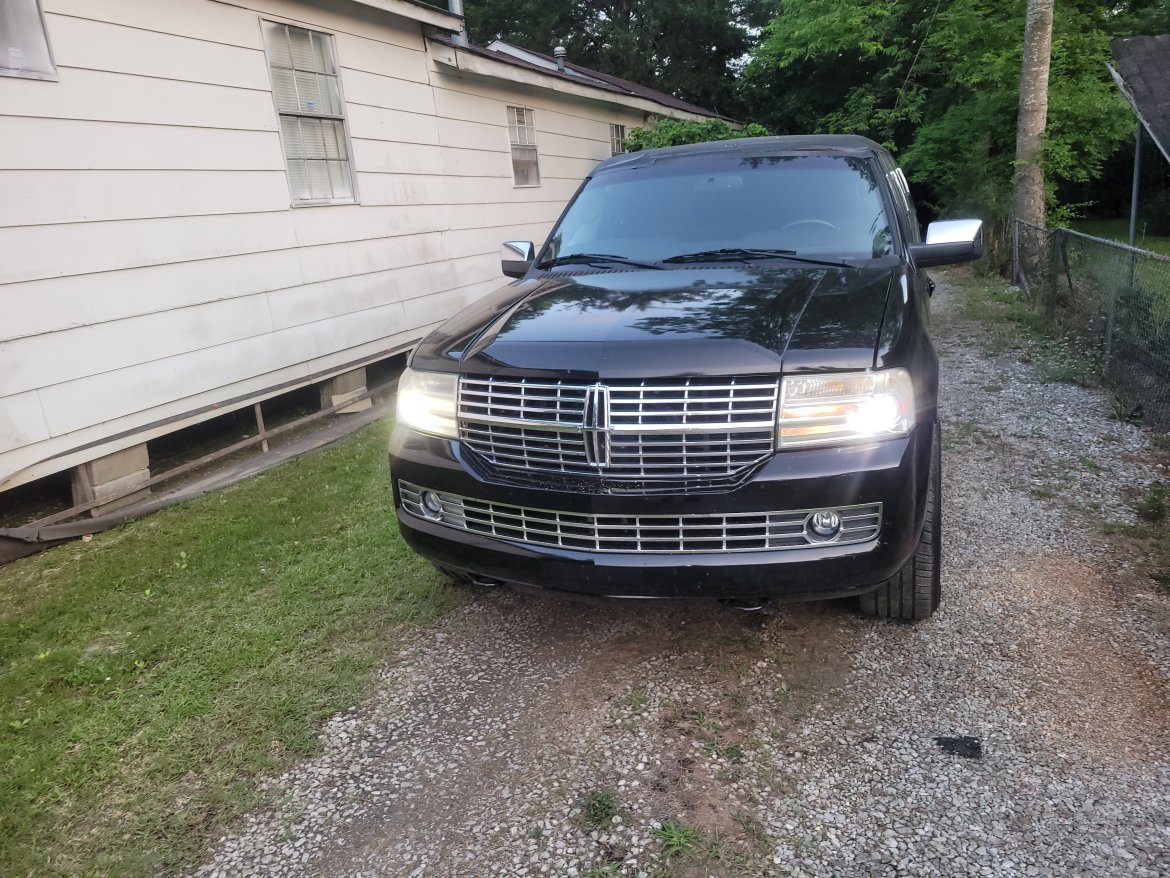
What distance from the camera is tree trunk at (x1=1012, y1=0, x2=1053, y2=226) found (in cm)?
1048

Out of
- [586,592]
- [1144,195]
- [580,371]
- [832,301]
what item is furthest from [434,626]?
[1144,195]

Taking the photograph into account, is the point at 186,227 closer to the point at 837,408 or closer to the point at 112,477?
the point at 112,477

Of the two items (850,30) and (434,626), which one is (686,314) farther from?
(850,30)

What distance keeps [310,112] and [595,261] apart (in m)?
4.28

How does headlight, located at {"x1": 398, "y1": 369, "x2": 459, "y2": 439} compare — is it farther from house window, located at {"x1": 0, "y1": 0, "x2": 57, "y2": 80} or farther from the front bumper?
house window, located at {"x1": 0, "y1": 0, "x2": 57, "y2": 80}

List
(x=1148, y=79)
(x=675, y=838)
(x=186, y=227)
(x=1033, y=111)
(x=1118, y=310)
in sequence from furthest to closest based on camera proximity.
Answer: (x=1033, y=111), (x=1148, y=79), (x=1118, y=310), (x=186, y=227), (x=675, y=838)

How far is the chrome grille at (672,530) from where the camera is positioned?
8.18 ft

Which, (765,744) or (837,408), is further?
(765,744)

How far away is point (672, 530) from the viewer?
8.36 feet

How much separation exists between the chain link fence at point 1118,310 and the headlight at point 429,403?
4.74 meters

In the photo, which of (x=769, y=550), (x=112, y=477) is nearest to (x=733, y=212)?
(x=769, y=550)

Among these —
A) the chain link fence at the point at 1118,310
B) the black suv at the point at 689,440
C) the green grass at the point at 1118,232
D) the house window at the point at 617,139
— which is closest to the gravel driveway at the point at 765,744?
the black suv at the point at 689,440

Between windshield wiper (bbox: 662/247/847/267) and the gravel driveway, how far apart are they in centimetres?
154

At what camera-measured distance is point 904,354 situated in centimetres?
255
